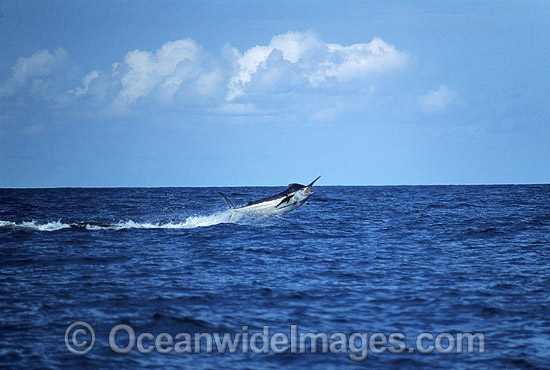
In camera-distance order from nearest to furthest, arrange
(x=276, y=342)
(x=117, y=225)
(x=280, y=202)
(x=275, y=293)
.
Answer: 1. (x=276, y=342)
2. (x=275, y=293)
3. (x=280, y=202)
4. (x=117, y=225)

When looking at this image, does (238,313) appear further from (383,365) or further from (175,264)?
(175,264)

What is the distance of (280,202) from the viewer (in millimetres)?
35281

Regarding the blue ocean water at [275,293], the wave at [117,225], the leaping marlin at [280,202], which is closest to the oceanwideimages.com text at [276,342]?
the blue ocean water at [275,293]

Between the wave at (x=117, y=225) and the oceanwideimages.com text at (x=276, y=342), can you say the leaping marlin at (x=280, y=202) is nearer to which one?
the wave at (x=117, y=225)

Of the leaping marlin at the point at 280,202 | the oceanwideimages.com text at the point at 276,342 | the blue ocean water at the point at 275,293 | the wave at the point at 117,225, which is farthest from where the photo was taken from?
the wave at the point at 117,225

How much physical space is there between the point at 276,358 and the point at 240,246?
55.1 feet

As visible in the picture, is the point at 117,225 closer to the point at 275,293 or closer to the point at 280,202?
the point at 280,202

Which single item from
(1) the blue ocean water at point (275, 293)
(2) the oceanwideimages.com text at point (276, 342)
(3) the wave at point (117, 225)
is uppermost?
(3) the wave at point (117, 225)

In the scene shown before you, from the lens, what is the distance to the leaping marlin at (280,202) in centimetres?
3522

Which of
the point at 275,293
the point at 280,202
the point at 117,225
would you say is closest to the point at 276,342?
the point at 275,293

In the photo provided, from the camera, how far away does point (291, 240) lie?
30656 mm

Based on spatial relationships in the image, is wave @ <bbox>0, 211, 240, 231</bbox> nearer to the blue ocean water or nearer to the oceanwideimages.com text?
the blue ocean water

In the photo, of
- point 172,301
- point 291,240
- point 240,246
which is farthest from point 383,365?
point 291,240

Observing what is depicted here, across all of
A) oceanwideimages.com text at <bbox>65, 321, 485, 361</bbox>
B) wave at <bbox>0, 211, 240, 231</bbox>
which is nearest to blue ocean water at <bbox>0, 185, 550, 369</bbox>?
oceanwideimages.com text at <bbox>65, 321, 485, 361</bbox>
